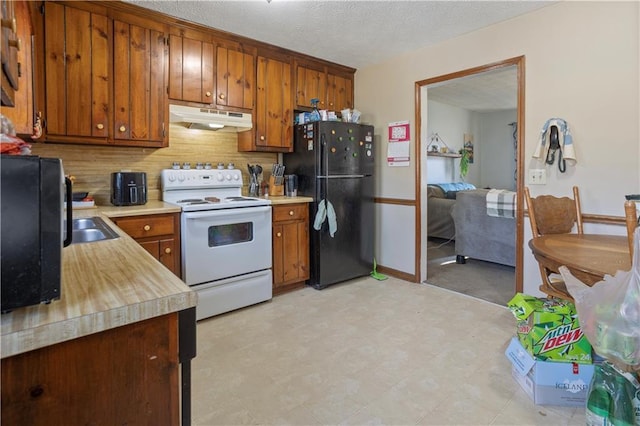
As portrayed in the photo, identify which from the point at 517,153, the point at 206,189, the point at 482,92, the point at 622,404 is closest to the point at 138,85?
the point at 206,189

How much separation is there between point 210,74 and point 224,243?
149 cm

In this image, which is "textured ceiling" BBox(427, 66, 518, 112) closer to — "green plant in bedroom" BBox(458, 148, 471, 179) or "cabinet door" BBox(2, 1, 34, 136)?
"green plant in bedroom" BBox(458, 148, 471, 179)

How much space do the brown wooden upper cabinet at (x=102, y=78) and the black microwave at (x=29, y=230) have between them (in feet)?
7.14

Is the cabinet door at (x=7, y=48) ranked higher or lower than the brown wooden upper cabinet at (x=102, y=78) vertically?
lower

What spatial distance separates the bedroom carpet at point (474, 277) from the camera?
10.9 feet

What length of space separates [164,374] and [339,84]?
384 centimetres

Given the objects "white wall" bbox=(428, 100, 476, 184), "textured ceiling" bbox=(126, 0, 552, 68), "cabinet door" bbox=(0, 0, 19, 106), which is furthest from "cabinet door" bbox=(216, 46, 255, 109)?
"white wall" bbox=(428, 100, 476, 184)

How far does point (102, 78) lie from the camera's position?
8.50 feet

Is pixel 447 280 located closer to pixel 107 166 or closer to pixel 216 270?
pixel 216 270

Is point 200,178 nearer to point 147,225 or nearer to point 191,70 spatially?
point 147,225

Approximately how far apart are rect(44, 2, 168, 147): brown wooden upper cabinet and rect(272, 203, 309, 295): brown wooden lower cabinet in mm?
1220

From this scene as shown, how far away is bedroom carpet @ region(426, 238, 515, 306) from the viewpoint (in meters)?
3.32

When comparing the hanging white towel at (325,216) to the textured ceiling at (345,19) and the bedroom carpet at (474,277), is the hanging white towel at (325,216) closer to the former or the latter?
the bedroom carpet at (474,277)

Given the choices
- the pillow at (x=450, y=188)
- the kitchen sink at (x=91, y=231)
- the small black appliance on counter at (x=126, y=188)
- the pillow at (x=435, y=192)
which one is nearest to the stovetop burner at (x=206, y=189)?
the small black appliance on counter at (x=126, y=188)
